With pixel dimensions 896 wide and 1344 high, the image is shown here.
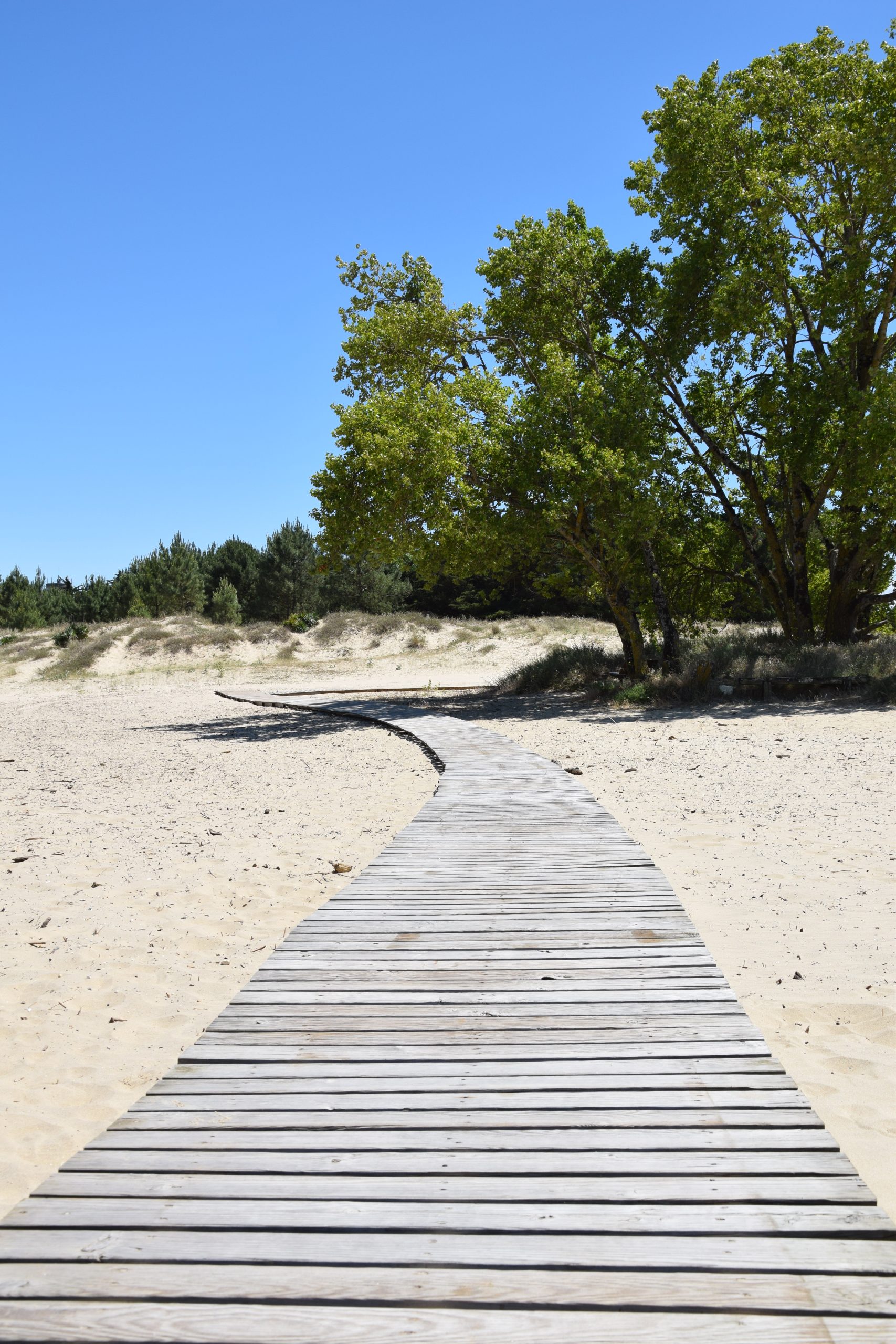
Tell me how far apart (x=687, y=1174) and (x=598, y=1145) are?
9.6 inches

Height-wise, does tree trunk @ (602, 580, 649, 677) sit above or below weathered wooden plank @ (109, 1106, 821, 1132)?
above

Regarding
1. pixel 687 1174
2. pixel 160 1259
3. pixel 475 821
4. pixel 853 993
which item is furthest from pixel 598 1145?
pixel 475 821

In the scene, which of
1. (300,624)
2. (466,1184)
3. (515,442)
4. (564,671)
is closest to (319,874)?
(466,1184)

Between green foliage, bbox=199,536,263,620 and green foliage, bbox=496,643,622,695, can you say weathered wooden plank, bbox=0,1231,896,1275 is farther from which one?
green foliage, bbox=199,536,263,620

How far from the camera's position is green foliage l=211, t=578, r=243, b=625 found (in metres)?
44.3

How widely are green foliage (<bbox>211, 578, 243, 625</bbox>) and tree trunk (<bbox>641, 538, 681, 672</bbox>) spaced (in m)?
27.7

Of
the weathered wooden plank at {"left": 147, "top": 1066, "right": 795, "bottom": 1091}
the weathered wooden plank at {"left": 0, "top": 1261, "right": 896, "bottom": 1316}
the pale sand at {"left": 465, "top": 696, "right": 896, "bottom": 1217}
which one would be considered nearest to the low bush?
the pale sand at {"left": 465, "top": 696, "right": 896, "bottom": 1217}

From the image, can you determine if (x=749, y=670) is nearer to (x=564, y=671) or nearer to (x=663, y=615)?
(x=663, y=615)

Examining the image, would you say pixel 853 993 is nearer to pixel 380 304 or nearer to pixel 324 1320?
pixel 324 1320

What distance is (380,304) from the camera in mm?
20641

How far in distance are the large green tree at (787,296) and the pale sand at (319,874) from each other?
5.01 meters

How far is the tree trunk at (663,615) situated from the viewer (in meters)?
18.2

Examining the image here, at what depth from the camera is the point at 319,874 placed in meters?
6.36

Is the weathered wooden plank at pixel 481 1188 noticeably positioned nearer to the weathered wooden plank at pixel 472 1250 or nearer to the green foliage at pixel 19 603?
the weathered wooden plank at pixel 472 1250
